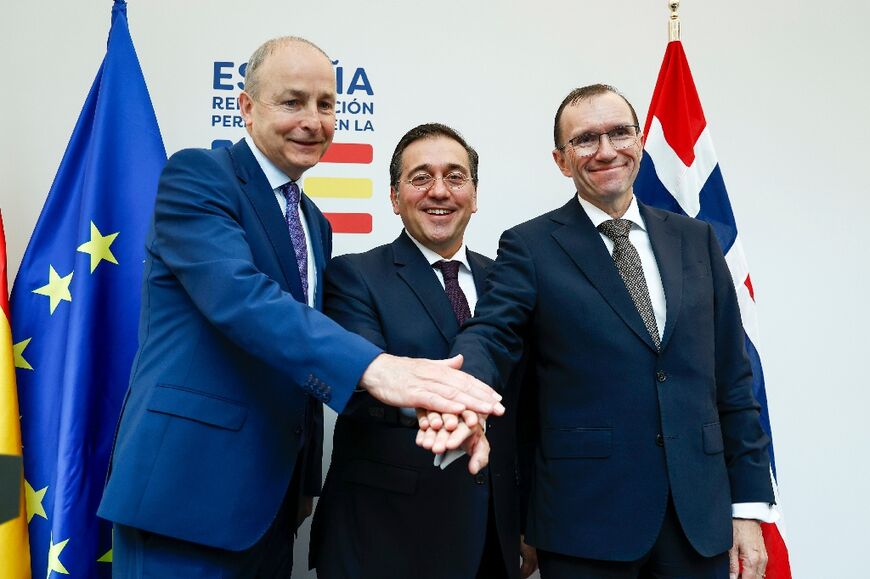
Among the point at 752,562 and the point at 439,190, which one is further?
the point at 439,190

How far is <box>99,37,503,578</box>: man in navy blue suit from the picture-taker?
4.41 feet

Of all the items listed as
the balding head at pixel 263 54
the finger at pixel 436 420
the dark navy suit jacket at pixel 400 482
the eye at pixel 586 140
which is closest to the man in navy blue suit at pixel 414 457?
the dark navy suit jacket at pixel 400 482

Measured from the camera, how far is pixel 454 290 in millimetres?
1882

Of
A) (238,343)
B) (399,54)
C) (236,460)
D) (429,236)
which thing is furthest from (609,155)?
(399,54)

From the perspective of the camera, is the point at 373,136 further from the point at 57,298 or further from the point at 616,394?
the point at 616,394

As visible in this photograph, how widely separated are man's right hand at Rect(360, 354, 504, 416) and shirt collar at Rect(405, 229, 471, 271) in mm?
597

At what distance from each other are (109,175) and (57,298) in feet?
1.39

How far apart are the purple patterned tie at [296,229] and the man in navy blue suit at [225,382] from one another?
2.7 inches

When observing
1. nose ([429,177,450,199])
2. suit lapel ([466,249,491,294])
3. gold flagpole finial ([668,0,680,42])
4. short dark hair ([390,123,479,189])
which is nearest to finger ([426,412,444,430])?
suit lapel ([466,249,491,294])

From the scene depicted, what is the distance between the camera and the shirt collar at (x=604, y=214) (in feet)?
5.71

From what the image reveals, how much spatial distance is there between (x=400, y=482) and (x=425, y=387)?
44 cm

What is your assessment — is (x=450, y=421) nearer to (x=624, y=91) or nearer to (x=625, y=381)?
(x=625, y=381)

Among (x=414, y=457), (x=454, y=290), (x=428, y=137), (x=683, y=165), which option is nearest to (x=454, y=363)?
(x=414, y=457)

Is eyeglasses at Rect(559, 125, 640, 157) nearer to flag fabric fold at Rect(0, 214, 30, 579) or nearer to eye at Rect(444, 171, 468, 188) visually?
eye at Rect(444, 171, 468, 188)
